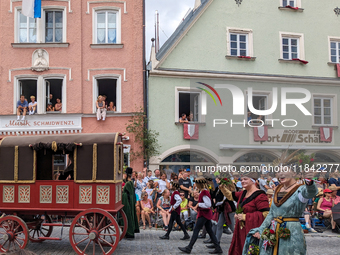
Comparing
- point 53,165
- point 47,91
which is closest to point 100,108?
point 47,91

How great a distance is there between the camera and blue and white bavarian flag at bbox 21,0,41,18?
1681 centimetres

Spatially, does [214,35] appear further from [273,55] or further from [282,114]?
[282,114]

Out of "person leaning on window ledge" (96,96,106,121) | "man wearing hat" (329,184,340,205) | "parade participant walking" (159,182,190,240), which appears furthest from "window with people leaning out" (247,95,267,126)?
"person leaning on window ledge" (96,96,106,121)

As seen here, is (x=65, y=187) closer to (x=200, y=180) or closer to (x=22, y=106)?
(x=200, y=180)

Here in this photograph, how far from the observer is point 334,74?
1833cm

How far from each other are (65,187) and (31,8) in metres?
11.2

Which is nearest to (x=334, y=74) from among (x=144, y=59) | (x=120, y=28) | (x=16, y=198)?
(x=144, y=59)

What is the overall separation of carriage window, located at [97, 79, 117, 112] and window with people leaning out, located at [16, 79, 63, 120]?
177cm

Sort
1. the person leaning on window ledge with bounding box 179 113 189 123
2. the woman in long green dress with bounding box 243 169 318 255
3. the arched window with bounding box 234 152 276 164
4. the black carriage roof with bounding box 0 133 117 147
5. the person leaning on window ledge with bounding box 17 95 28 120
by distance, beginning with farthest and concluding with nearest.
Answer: the person leaning on window ledge with bounding box 179 113 189 123 → the person leaning on window ledge with bounding box 17 95 28 120 → the black carriage roof with bounding box 0 133 117 147 → the arched window with bounding box 234 152 276 164 → the woman in long green dress with bounding box 243 169 318 255

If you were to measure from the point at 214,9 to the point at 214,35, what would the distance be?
1.26 metres

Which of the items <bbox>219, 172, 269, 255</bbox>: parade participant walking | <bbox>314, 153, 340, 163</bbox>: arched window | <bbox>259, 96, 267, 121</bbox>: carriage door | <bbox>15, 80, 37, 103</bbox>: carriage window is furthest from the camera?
<bbox>15, 80, 37, 103</bbox>: carriage window

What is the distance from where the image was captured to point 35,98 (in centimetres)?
1759

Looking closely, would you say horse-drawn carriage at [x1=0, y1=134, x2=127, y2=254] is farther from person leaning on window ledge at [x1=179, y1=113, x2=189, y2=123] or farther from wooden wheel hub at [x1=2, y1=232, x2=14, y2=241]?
person leaning on window ledge at [x1=179, y1=113, x2=189, y2=123]

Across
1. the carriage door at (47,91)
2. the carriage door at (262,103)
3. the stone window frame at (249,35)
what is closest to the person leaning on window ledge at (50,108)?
the carriage door at (47,91)
